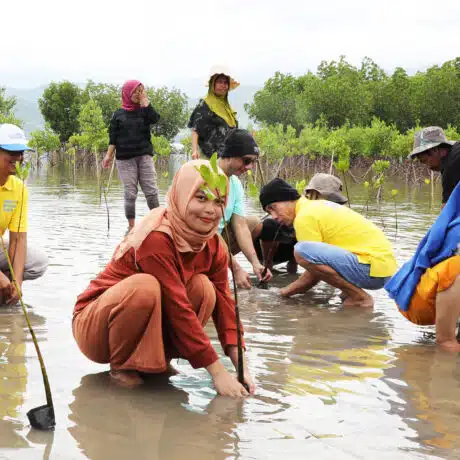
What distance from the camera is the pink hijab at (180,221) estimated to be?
297cm

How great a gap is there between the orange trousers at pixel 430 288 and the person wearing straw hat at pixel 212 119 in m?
3.36

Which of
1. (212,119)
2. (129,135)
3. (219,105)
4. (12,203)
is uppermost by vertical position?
(219,105)

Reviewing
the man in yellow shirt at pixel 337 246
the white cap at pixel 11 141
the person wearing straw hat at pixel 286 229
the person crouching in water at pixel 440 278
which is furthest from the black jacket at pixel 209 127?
the person crouching in water at pixel 440 278

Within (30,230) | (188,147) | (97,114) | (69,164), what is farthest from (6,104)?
(30,230)

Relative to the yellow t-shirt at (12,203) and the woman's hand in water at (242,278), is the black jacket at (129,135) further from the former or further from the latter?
the yellow t-shirt at (12,203)

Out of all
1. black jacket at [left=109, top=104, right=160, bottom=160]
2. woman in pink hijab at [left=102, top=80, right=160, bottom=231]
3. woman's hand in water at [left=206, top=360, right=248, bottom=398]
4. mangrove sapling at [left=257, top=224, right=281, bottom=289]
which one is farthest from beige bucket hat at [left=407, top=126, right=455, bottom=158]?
black jacket at [left=109, top=104, right=160, bottom=160]

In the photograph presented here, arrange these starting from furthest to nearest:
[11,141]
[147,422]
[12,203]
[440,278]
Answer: [12,203], [11,141], [440,278], [147,422]

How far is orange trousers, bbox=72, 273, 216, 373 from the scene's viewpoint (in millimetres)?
2930

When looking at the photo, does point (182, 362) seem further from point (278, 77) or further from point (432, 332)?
point (278, 77)

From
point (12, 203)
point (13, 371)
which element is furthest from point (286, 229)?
point (13, 371)

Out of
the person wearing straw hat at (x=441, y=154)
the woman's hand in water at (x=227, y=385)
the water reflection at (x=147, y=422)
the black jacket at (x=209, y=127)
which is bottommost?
the water reflection at (x=147, y=422)

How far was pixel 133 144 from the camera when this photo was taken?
8.27 meters

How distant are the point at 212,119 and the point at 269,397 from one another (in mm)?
4381

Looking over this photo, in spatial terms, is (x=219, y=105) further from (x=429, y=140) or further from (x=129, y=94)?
(x=429, y=140)
